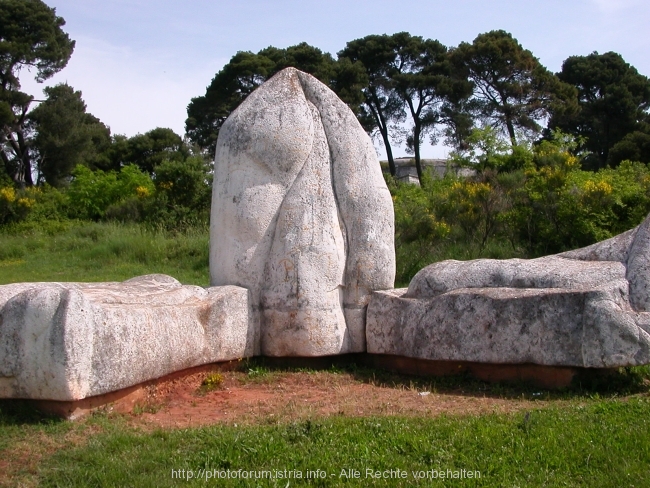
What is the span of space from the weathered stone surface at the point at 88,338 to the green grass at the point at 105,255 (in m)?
7.12

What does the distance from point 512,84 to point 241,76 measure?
9366mm

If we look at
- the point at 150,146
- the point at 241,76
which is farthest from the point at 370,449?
the point at 150,146

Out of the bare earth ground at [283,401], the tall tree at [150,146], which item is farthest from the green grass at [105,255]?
the tall tree at [150,146]

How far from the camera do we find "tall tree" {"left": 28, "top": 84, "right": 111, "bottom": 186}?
28.8m

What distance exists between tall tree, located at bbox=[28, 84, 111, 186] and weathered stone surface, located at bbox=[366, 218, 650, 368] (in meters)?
24.9

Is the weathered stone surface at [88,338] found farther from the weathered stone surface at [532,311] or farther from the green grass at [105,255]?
the green grass at [105,255]

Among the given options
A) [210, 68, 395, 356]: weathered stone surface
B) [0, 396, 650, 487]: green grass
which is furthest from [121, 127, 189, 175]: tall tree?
[0, 396, 650, 487]: green grass

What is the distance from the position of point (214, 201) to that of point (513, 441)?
349 cm

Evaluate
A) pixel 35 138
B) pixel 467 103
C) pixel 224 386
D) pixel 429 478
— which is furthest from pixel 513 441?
pixel 35 138

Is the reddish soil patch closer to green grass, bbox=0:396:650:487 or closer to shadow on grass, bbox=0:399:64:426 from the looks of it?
green grass, bbox=0:396:650:487

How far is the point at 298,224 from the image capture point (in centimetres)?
660

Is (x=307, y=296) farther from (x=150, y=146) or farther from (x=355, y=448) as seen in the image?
(x=150, y=146)

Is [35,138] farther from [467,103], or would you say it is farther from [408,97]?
[467,103]

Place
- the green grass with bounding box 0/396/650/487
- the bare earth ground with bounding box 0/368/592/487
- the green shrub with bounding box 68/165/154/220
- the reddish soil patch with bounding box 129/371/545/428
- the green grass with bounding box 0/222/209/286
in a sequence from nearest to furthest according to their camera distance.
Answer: the green grass with bounding box 0/396/650/487, the bare earth ground with bounding box 0/368/592/487, the reddish soil patch with bounding box 129/371/545/428, the green grass with bounding box 0/222/209/286, the green shrub with bounding box 68/165/154/220
